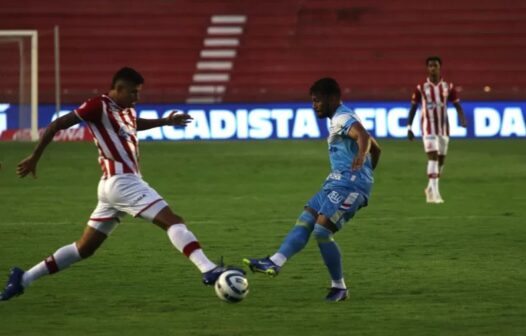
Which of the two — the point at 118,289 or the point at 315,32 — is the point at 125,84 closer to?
the point at 118,289

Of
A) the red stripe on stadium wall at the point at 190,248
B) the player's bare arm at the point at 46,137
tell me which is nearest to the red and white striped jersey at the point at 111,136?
the player's bare arm at the point at 46,137

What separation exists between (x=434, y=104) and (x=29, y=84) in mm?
14811

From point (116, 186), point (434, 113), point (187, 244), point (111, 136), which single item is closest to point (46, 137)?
point (111, 136)

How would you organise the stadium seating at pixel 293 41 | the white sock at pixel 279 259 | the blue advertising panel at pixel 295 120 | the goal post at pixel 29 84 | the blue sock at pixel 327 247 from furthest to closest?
the stadium seating at pixel 293 41 < the blue advertising panel at pixel 295 120 < the goal post at pixel 29 84 < the blue sock at pixel 327 247 < the white sock at pixel 279 259

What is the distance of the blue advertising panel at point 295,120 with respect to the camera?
31750 mm

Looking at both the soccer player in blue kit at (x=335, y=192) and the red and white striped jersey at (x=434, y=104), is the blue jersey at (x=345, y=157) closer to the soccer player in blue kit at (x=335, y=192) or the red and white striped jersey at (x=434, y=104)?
the soccer player in blue kit at (x=335, y=192)

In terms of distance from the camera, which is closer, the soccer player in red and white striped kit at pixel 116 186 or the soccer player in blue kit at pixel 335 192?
the soccer player in red and white striped kit at pixel 116 186

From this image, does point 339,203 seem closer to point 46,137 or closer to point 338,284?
point 338,284

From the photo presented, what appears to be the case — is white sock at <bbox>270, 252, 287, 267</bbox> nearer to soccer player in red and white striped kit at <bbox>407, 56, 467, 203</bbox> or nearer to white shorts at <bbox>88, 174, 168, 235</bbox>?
white shorts at <bbox>88, 174, 168, 235</bbox>

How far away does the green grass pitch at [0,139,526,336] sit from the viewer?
338 inches

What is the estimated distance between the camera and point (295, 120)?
32.1 m

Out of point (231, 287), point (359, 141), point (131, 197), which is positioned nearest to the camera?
point (231, 287)

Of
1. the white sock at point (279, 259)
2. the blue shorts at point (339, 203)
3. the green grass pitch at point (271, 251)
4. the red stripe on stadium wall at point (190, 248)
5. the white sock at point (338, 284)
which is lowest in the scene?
the green grass pitch at point (271, 251)

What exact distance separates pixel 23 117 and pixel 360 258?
66.0 feet
